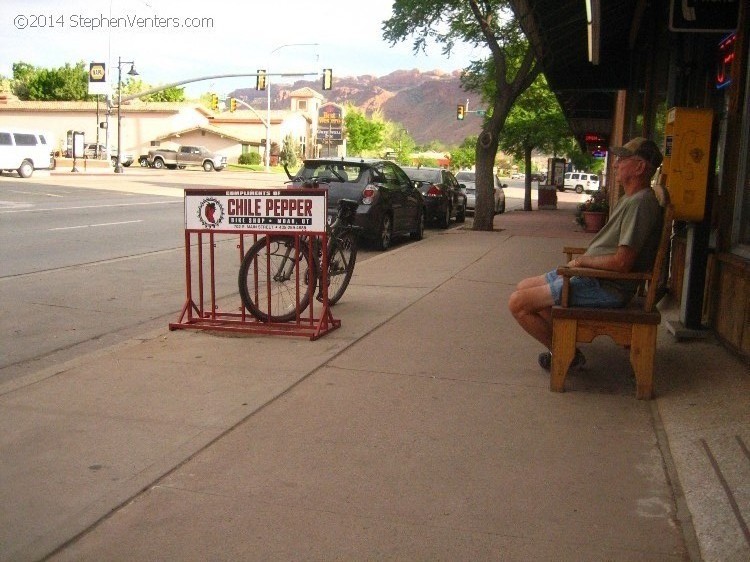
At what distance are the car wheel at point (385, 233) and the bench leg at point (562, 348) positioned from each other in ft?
31.3

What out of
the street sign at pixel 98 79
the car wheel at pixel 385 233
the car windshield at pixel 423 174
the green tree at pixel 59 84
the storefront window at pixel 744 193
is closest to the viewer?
the storefront window at pixel 744 193

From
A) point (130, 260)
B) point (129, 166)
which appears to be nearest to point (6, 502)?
point (130, 260)

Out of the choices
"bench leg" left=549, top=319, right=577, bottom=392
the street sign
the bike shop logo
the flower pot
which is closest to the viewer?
"bench leg" left=549, top=319, right=577, bottom=392

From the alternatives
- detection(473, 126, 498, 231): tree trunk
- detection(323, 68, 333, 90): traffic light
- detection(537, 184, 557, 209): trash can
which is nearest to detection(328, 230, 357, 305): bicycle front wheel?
detection(473, 126, 498, 231): tree trunk

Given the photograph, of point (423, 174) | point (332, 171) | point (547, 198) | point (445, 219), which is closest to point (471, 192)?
point (423, 174)

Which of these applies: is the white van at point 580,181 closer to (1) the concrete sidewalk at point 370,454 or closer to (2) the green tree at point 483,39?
(2) the green tree at point 483,39

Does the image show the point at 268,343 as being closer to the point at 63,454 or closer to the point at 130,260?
the point at 63,454

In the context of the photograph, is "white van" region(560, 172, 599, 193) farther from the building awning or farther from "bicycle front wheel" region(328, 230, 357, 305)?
"bicycle front wheel" region(328, 230, 357, 305)

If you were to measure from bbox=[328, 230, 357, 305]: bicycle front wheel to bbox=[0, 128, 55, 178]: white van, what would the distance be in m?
33.8

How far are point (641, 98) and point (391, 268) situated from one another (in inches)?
193

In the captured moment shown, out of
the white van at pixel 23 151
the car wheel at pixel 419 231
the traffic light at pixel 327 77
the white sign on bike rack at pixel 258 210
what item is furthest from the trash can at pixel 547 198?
the white sign on bike rack at pixel 258 210

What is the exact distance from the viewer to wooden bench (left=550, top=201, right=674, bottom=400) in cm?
530

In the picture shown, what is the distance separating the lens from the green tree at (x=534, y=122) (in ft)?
107

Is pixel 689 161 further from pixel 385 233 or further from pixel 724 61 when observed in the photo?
pixel 385 233
